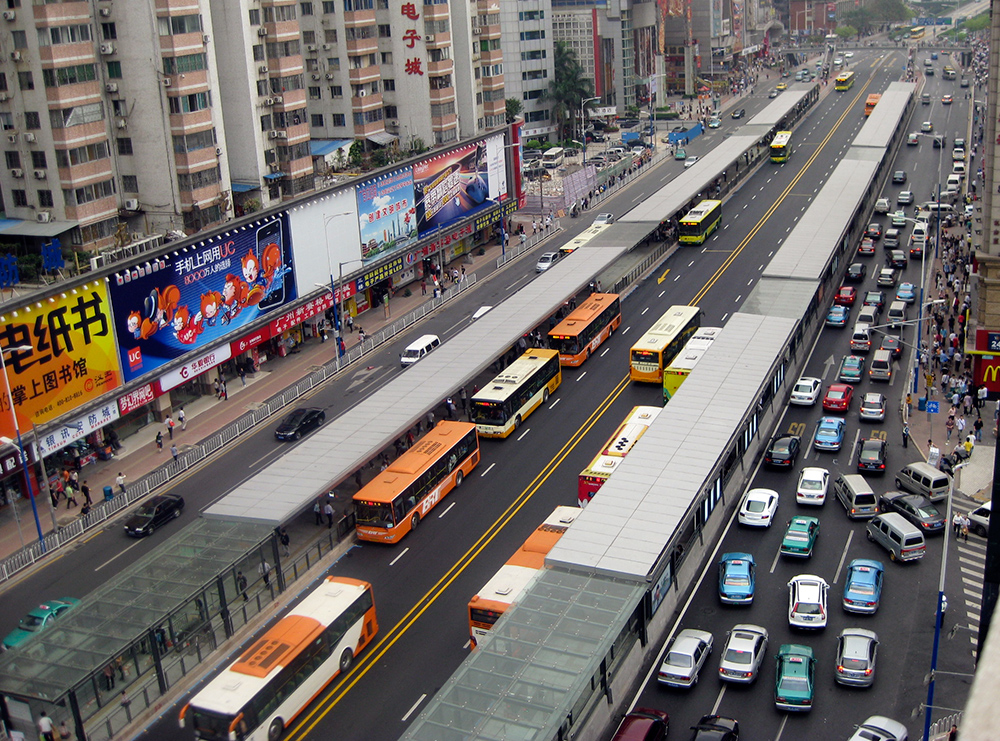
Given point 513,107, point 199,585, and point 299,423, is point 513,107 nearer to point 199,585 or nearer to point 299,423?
point 299,423

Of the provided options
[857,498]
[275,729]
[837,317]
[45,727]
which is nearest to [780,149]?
[837,317]

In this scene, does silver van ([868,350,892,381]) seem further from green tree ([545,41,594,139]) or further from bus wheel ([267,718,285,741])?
green tree ([545,41,594,139])

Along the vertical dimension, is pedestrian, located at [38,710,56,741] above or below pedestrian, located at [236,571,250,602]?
below

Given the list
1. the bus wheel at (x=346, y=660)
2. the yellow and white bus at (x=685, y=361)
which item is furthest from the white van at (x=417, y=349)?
the bus wheel at (x=346, y=660)

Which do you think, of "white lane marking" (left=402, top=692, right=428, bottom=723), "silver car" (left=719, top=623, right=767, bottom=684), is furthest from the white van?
"silver car" (left=719, top=623, right=767, bottom=684)

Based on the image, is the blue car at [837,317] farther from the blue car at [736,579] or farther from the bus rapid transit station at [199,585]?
the blue car at [736,579]
